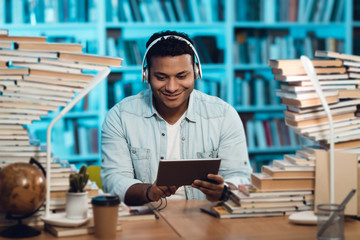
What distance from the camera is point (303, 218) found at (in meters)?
1.73

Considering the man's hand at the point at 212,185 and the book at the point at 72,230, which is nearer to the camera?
the book at the point at 72,230

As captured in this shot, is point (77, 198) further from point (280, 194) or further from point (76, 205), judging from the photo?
point (280, 194)

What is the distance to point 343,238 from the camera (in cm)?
158

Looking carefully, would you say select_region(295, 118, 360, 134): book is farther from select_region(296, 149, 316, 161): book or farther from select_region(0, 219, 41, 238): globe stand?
select_region(0, 219, 41, 238): globe stand

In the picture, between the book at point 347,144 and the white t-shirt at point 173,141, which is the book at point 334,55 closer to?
the book at point 347,144

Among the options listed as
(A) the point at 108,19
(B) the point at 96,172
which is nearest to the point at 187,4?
(A) the point at 108,19

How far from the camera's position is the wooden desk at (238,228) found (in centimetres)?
161

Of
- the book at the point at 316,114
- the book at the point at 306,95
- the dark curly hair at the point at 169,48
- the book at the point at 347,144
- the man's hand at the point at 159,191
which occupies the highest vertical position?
the dark curly hair at the point at 169,48

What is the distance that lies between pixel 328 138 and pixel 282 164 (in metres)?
0.18

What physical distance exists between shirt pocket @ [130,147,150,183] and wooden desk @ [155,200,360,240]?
0.57m

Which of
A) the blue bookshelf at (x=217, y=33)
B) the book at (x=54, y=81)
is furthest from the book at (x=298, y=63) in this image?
the blue bookshelf at (x=217, y=33)

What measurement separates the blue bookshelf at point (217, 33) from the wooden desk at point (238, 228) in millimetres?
2298

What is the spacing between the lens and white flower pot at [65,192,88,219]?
1608mm

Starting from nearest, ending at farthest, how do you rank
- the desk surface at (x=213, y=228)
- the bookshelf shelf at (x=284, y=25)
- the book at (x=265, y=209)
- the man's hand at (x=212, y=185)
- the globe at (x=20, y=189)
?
the globe at (x=20, y=189) < the desk surface at (x=213, y=228) < the book at (x=265, y=209) < the man's hand at (x=212, y=185) < the bookshelf shelf at (x=284, y=25)
